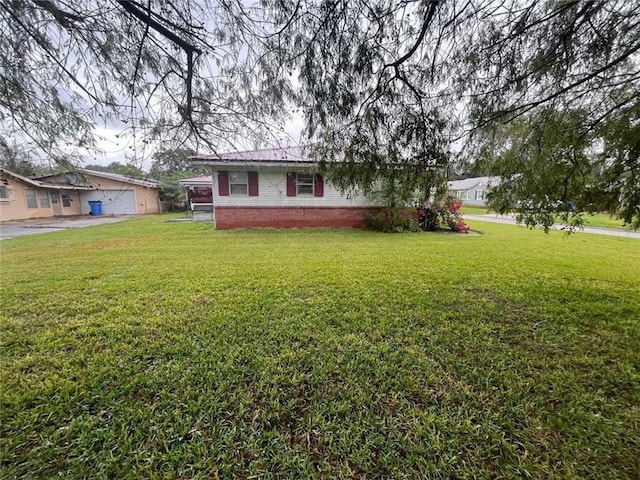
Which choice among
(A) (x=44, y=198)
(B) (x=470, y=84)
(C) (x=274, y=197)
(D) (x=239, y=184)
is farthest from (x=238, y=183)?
(A) (x=44, y=198)

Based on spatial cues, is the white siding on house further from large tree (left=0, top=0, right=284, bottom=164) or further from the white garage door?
the white garage door

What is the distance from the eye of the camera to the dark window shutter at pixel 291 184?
1133cm

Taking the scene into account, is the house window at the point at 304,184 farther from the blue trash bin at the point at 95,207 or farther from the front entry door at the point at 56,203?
the front entry door at the point at 56,203

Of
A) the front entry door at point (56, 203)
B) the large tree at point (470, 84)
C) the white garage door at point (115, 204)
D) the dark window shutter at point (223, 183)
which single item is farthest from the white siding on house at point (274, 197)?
the front entry door at point (56, 203)

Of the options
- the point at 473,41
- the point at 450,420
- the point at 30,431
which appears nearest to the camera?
the point at 30,431

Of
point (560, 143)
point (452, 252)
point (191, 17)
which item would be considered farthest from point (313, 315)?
point (452, 252)

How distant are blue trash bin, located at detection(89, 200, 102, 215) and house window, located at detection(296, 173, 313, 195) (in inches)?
650

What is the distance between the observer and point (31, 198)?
1669cm

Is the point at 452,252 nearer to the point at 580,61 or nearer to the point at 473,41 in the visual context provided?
the point at 580,61

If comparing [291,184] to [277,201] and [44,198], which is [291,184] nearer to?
[277,201]

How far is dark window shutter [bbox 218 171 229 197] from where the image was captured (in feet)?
35.8

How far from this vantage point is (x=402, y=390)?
7.50 ft

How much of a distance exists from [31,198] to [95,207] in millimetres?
3370

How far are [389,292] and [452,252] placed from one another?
3.93 meters
